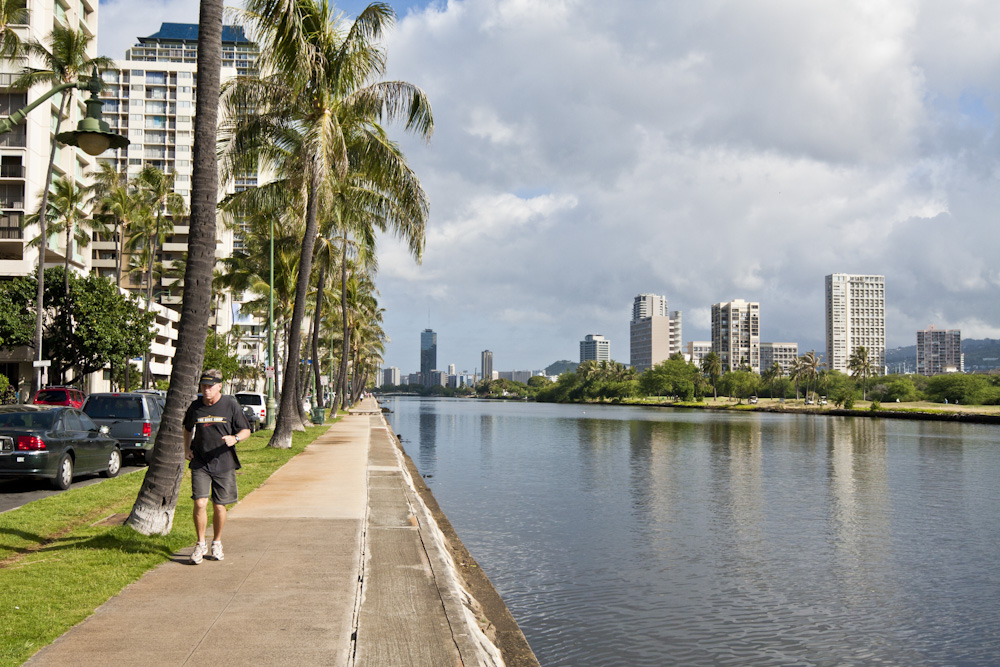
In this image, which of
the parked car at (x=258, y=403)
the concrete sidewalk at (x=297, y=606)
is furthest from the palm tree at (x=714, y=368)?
the concrete sidewalk at (x=297, y=606)

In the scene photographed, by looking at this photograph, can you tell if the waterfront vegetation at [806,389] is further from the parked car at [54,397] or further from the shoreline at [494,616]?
the shoreline at [494,616]

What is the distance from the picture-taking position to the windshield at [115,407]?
788 inches

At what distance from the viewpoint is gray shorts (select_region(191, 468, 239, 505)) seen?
332 inches

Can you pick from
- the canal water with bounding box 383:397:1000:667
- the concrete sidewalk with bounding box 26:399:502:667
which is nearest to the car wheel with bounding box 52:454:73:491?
the concrete sidewalk with bounding box 26:399:502:667

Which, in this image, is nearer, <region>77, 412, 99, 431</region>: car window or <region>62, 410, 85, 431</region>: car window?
<region>62, 410, 85, 431</region>: car window

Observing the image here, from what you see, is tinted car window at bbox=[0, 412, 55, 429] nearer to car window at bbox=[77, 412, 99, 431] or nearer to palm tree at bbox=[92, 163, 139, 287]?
car window at bbox=[77, 412, 99, 431]

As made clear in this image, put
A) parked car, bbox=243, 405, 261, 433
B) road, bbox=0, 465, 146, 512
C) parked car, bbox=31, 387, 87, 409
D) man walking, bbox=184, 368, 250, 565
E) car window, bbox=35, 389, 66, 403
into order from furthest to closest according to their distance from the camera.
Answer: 1. parked car, bbox=243, 405, 261, 433
2. car window, bbox=35, 389, 66, 403
3. parked car, bbox=31, 387, 87, 409
4. road, bbox=0, 465, 146, 512
5. man walking, bbox=184, 368, 250, 565

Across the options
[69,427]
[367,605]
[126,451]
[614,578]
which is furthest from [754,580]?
[126,451]

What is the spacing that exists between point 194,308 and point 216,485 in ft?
8.96

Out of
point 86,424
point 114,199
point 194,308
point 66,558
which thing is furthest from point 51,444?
point 114,199

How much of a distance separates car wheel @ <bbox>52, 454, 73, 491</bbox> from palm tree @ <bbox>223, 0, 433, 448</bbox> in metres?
9.33

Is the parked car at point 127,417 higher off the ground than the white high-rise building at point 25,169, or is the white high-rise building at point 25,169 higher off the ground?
the white high-rise building at point 25,169

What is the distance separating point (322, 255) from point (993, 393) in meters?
116

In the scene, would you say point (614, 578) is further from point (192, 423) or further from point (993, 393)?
point (993, 393)
